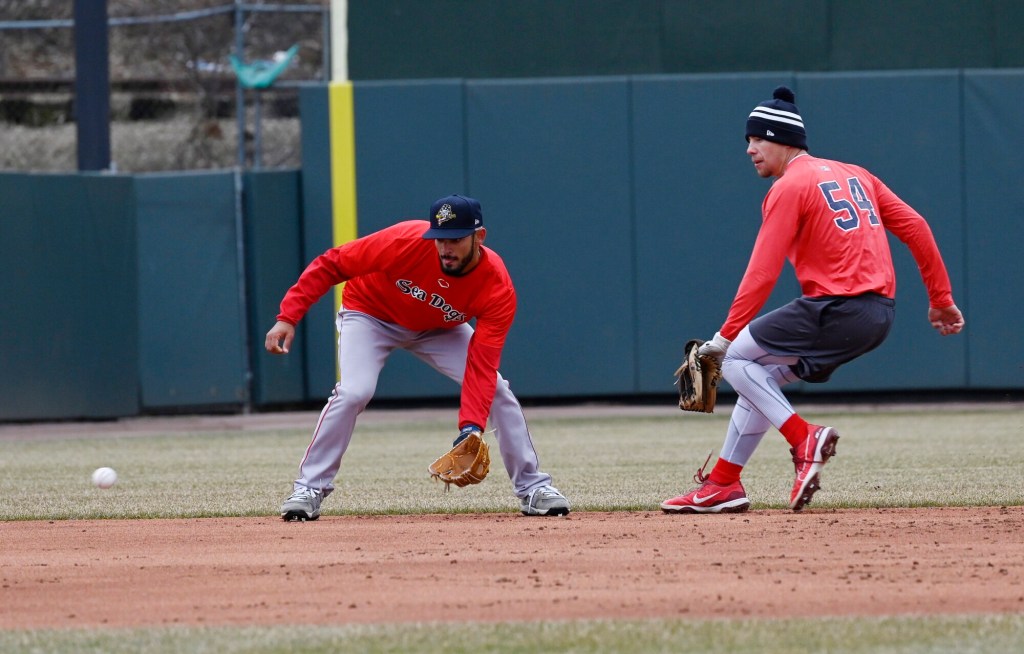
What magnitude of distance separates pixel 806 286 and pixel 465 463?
1.72 meters

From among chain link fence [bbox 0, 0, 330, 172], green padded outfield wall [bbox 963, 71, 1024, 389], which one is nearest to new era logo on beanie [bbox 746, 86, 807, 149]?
green padded outfield wall [bbox 963, 71, 1024, 389]

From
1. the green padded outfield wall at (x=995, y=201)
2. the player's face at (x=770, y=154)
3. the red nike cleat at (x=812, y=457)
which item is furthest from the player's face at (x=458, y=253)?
the green padded outfield wall at (x=995, y=201)

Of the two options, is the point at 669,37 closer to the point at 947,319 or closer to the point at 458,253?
the point at 947,319

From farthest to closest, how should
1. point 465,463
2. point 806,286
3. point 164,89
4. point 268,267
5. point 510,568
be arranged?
point 164,89, point 268,267, point 806,286, point 465,463, point 510,568

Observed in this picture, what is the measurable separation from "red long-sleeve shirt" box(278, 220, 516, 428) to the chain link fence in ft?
37.1

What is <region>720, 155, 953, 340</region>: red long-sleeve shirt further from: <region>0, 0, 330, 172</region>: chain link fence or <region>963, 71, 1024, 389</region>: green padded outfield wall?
<region>0, 0, 330, 172</region>: chain link fence

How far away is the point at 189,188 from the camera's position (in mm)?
14625

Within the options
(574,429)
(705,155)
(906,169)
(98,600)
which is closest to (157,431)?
(574,429)

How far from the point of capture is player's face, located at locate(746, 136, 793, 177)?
6.53 m

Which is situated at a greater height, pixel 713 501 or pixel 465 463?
pixel 465 463

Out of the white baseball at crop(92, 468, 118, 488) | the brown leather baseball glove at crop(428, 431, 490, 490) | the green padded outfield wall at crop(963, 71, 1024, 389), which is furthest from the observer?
the green padded outfield wall at crop(963, 71, 1024, 389)

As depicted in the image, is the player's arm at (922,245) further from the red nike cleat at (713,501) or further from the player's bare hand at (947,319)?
the red nike cleat at (713,501)

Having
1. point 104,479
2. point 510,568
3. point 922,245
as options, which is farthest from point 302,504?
point 922,245

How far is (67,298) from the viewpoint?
13758 mm
